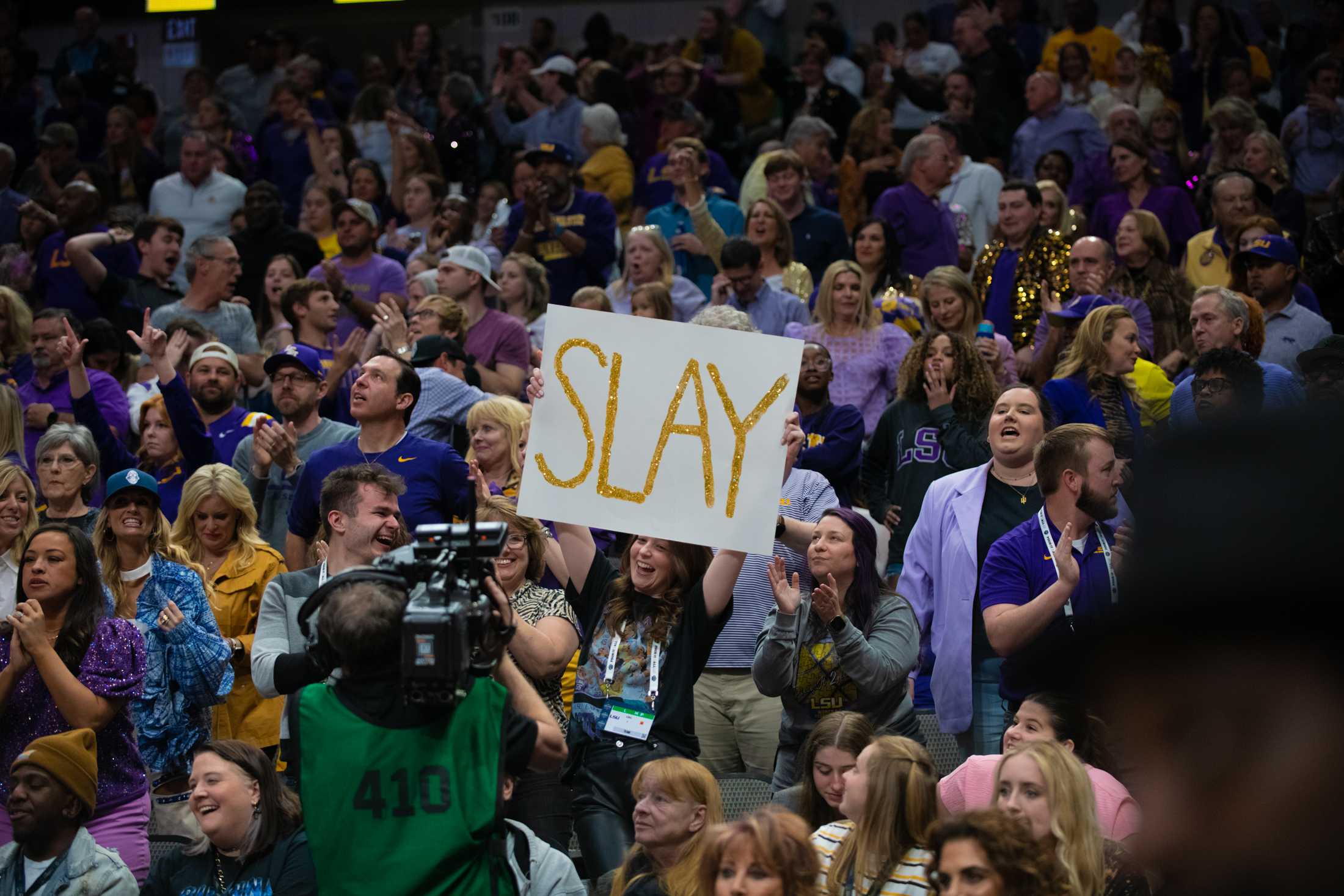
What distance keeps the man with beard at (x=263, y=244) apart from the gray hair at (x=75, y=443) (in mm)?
4136

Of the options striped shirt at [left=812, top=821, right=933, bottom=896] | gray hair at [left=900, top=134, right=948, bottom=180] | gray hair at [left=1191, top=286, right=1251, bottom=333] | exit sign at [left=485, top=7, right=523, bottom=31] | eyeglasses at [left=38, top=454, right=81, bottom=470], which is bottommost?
striped shirt at [left=812, top=821, right=933, bottom=896]

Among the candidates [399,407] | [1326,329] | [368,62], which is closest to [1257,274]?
[1326,329]

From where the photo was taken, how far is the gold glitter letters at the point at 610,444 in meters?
5.60

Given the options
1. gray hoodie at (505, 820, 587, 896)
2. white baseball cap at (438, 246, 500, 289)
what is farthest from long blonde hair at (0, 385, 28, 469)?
gray hoodie at (505, 820, 587, 896)

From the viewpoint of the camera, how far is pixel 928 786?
4535 millimetres

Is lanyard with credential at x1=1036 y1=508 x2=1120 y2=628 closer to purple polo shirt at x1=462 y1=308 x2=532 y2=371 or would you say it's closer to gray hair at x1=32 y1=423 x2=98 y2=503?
purple polo shirt at x1=462 y1=308 x2=532 y2=371

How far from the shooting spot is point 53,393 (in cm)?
891

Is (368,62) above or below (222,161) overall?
above

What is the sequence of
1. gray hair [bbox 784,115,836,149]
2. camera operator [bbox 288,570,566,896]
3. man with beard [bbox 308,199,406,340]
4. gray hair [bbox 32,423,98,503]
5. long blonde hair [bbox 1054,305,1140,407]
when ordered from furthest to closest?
gray hair [bbox 784,115,836,149]
man with beard [bbox 308,199,406,340]
long blonde hair [bbox 1054,305,1140,407]
gray hair [bbox 32,423,98,503]
camera operator [bbox 288,570,566,896]

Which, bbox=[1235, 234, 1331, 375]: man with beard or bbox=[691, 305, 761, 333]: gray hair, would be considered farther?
bbox=[1235, 234, 1331, 375]: man with beard

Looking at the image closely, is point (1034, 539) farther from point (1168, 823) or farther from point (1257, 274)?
point (1168, 823)

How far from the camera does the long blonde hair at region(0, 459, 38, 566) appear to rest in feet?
22.3

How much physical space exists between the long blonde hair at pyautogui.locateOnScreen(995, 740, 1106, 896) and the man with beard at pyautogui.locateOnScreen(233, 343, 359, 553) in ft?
13.6

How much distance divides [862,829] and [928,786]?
0.22 metres
